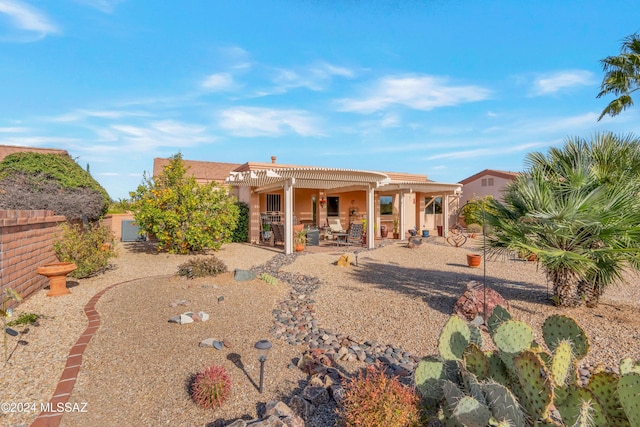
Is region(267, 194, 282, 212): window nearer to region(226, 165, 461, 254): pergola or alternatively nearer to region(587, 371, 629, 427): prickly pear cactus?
region(226, 165, 461, 254): pergola

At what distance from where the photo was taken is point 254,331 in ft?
17.0

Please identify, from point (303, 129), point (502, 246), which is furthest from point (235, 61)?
point (502, 246)

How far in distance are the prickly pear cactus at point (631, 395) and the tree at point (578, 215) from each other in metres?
3.60

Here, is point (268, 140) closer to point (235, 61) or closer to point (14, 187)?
point (235, 61)

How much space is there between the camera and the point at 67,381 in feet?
11.7

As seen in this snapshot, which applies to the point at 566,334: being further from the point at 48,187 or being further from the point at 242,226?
the point at 242,226

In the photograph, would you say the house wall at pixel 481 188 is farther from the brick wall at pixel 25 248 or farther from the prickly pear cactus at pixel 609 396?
the brick wall at pixel 25 248

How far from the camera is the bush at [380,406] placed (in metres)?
2.51

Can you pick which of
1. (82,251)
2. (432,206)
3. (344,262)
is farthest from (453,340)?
(432,206)

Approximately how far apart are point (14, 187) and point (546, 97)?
1885cm

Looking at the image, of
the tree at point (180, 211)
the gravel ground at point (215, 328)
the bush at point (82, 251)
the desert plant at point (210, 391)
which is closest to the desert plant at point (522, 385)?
the gravel ground at point (215, 328)

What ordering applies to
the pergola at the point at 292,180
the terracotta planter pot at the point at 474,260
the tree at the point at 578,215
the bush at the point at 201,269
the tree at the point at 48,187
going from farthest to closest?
1. the pergola at the point at 292,180
2. the terracotta planter pot at the point at 474,260
3. the tree at the point at 48,187
4. the bush at the point at 201,269
5. the tree at the point at 578,215

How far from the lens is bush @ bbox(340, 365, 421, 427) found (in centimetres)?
251

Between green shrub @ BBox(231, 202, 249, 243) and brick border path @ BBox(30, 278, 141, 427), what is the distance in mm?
10670
